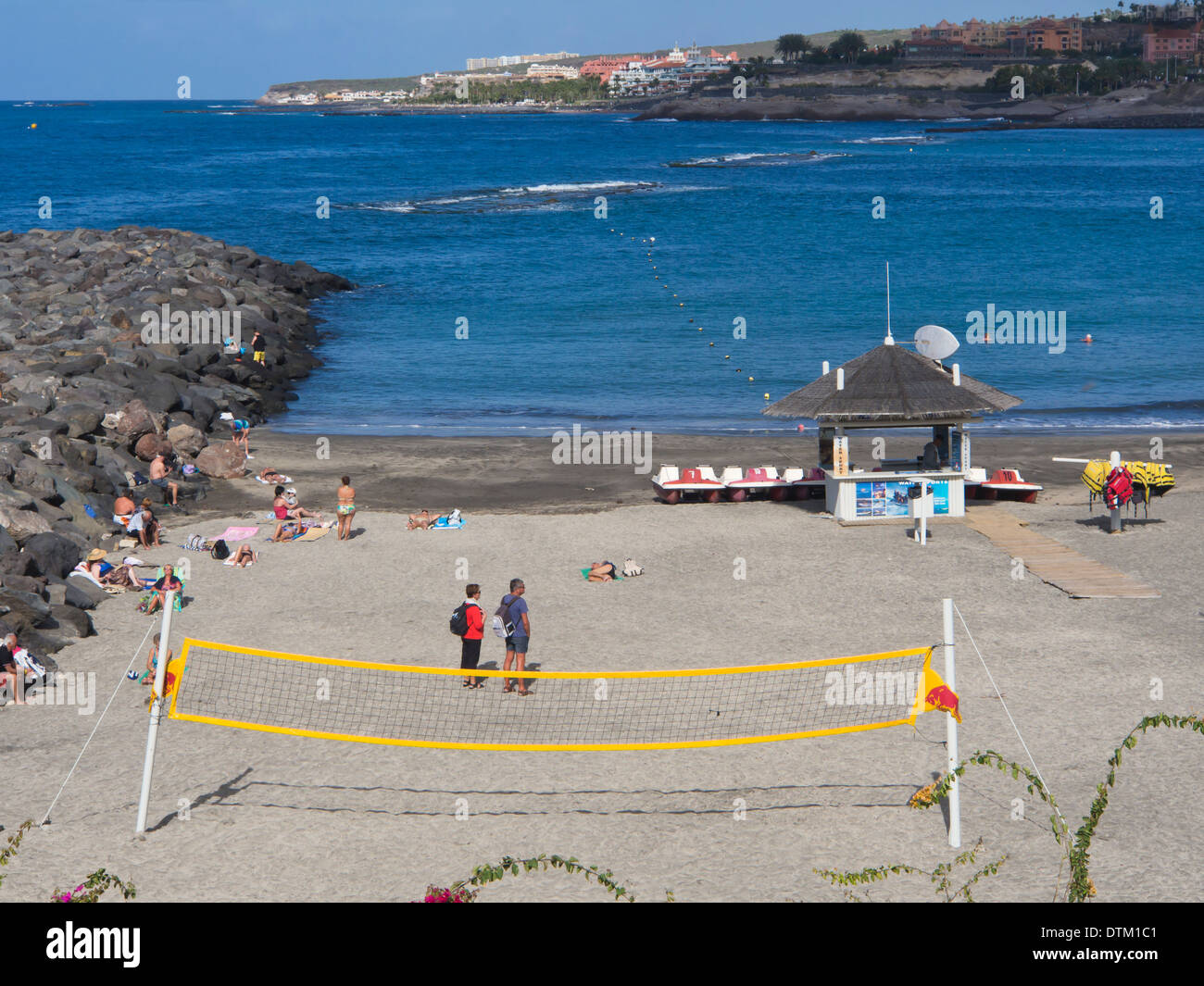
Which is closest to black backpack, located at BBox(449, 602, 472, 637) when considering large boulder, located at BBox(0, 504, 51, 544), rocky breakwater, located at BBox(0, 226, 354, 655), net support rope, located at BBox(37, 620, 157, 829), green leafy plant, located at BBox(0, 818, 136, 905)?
net support rope, located at BBox(37, 620, 157, 829)

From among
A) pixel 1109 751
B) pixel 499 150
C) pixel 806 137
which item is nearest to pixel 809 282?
pixel 1109 751

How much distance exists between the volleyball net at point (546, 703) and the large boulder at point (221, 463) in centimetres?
991

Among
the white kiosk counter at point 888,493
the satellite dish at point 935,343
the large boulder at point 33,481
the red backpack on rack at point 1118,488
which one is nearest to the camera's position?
the large boulder at point 33,481

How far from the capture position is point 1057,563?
18.5 m

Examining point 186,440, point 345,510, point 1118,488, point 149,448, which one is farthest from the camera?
point 186,440

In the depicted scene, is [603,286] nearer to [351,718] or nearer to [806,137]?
[351,718]

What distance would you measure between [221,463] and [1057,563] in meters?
15.3

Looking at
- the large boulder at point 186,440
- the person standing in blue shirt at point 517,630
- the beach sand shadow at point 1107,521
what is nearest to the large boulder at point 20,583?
the person standing in blue shirt at point 517,630

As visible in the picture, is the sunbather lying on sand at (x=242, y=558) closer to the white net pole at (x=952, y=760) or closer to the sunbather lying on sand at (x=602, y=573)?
the sunbather lying on sand at (x=602, y=573)

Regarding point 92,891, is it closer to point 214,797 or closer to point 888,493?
point 214,797

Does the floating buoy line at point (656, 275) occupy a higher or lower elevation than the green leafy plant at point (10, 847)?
higher

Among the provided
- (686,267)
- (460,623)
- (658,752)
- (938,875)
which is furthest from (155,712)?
(686,267)

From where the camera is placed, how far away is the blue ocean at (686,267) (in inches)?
1398

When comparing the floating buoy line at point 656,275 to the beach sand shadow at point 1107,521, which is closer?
the beach sand shadow at point 1107,521
